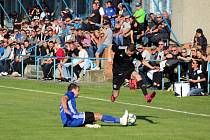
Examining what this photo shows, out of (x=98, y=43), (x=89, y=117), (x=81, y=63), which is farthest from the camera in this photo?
(x=98, y=43)

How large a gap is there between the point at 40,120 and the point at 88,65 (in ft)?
39.0

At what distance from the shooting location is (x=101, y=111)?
1955cm

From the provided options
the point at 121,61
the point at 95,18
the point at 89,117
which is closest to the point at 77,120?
the point at 89,117

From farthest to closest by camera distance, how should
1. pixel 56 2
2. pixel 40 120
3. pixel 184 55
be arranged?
1. pixel 56 2
2. pixel 184 55
3. pixel 40 120

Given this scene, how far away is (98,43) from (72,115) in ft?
47.8

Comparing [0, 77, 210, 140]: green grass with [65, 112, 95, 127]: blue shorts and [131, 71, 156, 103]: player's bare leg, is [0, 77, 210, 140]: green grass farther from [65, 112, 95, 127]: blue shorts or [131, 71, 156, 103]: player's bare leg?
[131, 71, 156, 103]: player's bare leg

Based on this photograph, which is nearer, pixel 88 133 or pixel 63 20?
pixel 88 133

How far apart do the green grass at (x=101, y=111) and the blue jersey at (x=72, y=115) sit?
16cm

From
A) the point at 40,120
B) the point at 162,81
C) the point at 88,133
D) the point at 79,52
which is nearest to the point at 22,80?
the point at 79,52

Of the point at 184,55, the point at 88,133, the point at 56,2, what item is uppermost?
the point at 56,2

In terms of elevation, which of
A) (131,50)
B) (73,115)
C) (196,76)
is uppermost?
(131,50)

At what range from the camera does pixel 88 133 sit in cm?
1479

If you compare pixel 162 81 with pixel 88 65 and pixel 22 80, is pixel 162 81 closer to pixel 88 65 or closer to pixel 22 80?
pixel 88 65

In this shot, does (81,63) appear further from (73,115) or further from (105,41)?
(73,115)
